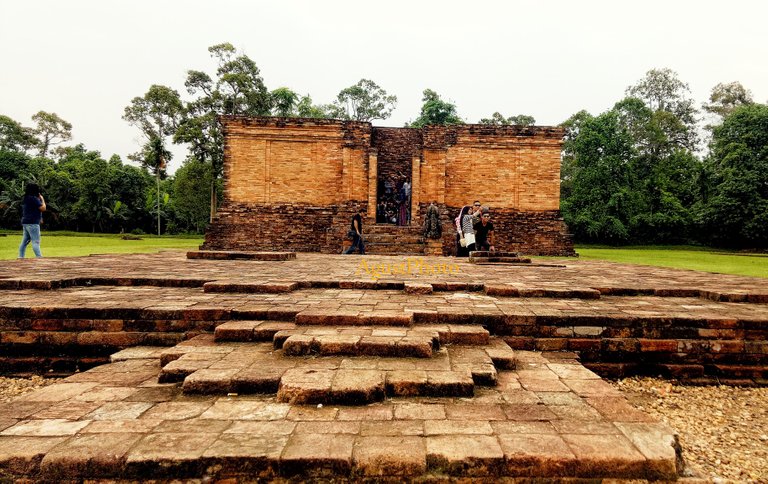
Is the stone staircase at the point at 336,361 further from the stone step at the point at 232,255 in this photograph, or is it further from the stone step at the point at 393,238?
the stone step at the point at 393,238

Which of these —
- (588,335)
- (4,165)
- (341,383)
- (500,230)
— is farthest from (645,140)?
(4,165)

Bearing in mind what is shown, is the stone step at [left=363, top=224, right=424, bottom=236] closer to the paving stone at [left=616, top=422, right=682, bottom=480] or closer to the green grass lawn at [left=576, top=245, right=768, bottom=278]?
the green grass lawn at [left=576, top=245, right=768, bottom=278]

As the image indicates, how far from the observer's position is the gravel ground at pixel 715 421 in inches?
82.6

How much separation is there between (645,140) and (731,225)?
28.1 ft

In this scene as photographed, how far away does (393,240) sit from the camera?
44.1 feet

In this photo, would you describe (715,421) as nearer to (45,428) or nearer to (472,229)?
(45,428)

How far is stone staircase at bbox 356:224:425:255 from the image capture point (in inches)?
511

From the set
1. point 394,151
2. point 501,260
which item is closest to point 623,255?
point 501,260

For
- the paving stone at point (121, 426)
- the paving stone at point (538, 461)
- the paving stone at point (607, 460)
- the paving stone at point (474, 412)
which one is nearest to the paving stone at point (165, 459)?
the paving stone at point (121, 426)

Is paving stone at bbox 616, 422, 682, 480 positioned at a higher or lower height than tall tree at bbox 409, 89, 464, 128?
lower

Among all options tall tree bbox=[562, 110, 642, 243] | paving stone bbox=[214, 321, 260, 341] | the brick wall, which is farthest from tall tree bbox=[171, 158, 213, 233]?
paving stone bbox=[214, 321, 260, 341]

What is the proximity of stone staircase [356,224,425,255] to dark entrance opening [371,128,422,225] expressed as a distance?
352cm

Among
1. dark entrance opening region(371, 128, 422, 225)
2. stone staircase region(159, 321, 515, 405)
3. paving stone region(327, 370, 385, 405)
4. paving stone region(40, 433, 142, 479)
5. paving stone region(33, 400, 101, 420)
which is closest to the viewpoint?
paving stone region(40, 433, 142, 479)

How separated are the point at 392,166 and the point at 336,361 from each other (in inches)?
630
